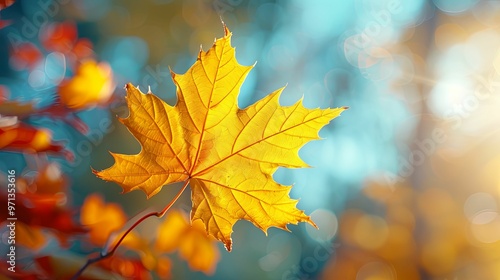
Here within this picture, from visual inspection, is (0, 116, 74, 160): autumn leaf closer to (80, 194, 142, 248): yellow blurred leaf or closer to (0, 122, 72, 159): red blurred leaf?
(0, 122, 72, 159): red blurred leaf

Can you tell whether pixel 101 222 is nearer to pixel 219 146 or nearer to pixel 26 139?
pixel 26 139

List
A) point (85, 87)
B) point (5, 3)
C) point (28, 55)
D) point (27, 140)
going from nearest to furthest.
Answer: point (5, 3), point (27, 140), point (85, 87), point (28, 55)

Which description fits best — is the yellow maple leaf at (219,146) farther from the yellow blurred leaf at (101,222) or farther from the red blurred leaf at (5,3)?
the yellow blurred leaf at (101,222)

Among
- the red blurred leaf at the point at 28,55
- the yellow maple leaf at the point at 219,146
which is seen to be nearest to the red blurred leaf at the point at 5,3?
the yellow maple leaf at the point at 219,146

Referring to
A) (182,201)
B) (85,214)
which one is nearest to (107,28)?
(182,201)

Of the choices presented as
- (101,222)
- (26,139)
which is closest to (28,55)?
(101,222)

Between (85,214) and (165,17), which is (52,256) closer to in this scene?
(85,214)
